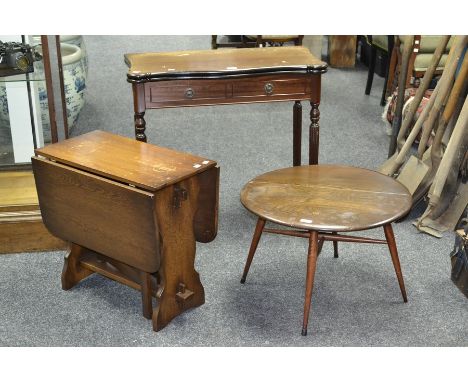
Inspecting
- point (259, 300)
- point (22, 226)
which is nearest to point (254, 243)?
point (259, 300)

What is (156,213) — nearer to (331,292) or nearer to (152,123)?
(331,292)

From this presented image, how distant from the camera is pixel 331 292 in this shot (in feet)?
8.48

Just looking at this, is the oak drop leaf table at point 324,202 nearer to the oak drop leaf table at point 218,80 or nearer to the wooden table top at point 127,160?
the wooden table top at point 127,160

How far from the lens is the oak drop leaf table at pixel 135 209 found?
2182mm

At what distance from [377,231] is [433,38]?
1.65m

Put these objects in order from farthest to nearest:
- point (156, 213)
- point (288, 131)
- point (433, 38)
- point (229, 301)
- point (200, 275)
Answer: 1. point (288, 131)
2. point (433, 38)
3. point (200, 275)
4. point (229, 301)
5. point (156, 213)

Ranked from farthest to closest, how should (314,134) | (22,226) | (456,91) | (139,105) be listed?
(456,91) < (314,134) < (22,226) < (139,105)

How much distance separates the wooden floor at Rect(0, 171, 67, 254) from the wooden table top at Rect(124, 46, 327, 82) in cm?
72

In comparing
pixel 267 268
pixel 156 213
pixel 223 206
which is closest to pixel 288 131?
pixel 223 206

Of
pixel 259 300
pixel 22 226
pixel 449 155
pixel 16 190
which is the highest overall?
pixel 449 155

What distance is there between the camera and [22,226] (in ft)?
9.27

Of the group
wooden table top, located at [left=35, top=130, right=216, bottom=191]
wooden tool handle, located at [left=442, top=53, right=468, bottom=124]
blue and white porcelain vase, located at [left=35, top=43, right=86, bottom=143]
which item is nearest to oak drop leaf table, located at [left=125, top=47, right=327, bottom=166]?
wooden table top, located at [left=35, top=130, right=216, bottom=191]

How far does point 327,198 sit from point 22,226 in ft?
4.35

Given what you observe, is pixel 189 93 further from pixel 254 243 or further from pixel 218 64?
pixel 254 243
